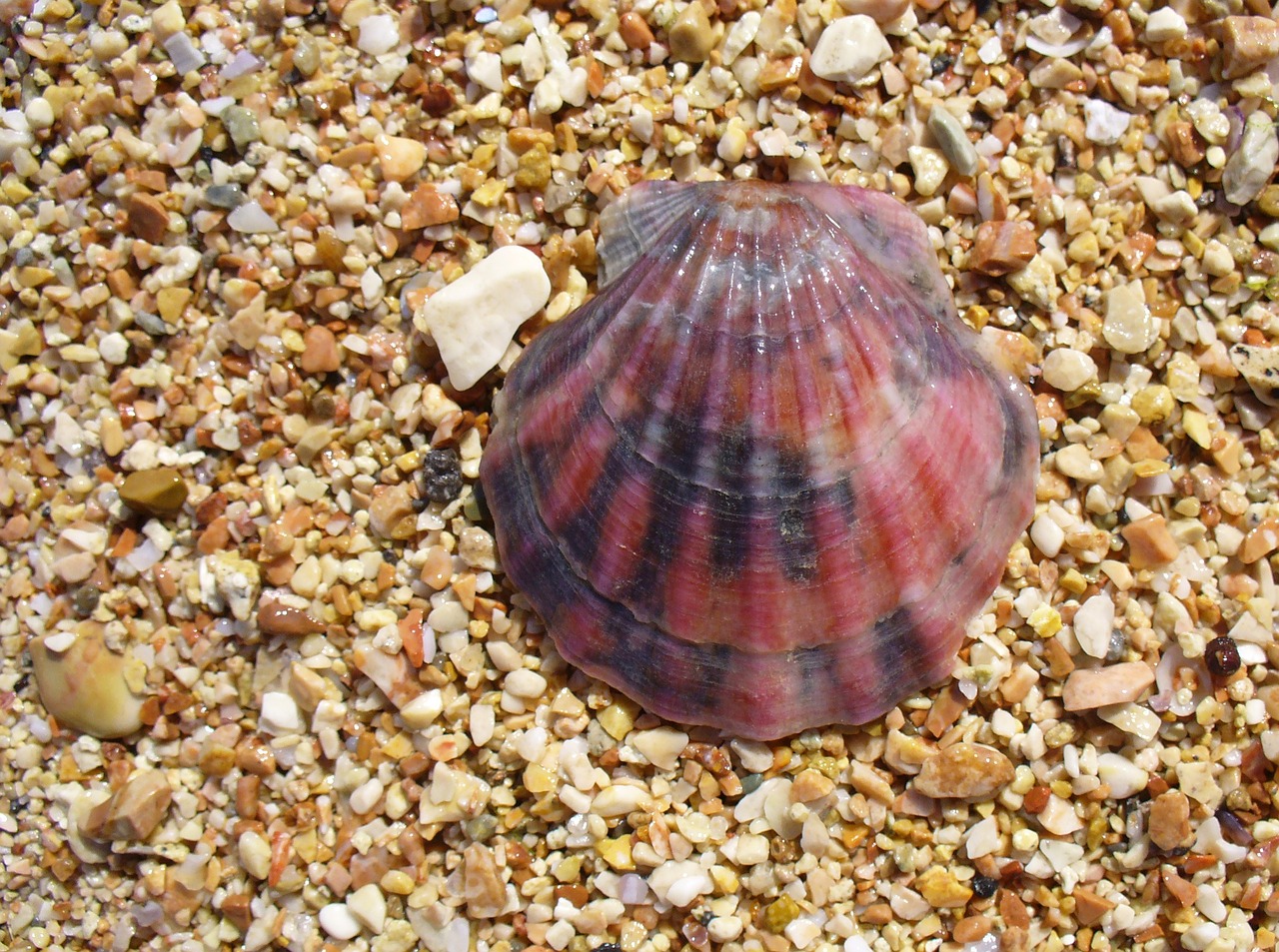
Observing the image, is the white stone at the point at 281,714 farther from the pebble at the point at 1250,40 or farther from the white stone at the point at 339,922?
the pebble at the point at 1250,40

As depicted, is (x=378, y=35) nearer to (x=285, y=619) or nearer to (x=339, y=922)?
(x=285, y=619)

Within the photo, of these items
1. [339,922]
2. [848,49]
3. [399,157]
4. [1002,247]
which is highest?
[848,49]

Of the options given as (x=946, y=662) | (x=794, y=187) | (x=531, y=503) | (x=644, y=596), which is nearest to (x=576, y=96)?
(x=794, y=187)

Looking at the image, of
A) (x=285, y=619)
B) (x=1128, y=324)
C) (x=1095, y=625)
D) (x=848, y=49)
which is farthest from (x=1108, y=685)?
(x=285, y=619)

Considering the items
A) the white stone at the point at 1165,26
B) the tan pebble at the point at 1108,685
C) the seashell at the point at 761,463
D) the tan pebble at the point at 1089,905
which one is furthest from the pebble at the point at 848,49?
the tan pebble at the point at 1089,905

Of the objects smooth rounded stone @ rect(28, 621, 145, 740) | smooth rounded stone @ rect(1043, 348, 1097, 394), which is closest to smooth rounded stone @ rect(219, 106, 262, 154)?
smooth rounded stone @ rect(28, 621, 145, 740)

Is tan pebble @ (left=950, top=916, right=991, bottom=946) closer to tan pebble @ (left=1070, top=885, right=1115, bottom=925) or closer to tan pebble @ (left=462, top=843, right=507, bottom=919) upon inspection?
tan pebble @ (left=1070, top=885, right=1115, bottom=925)
